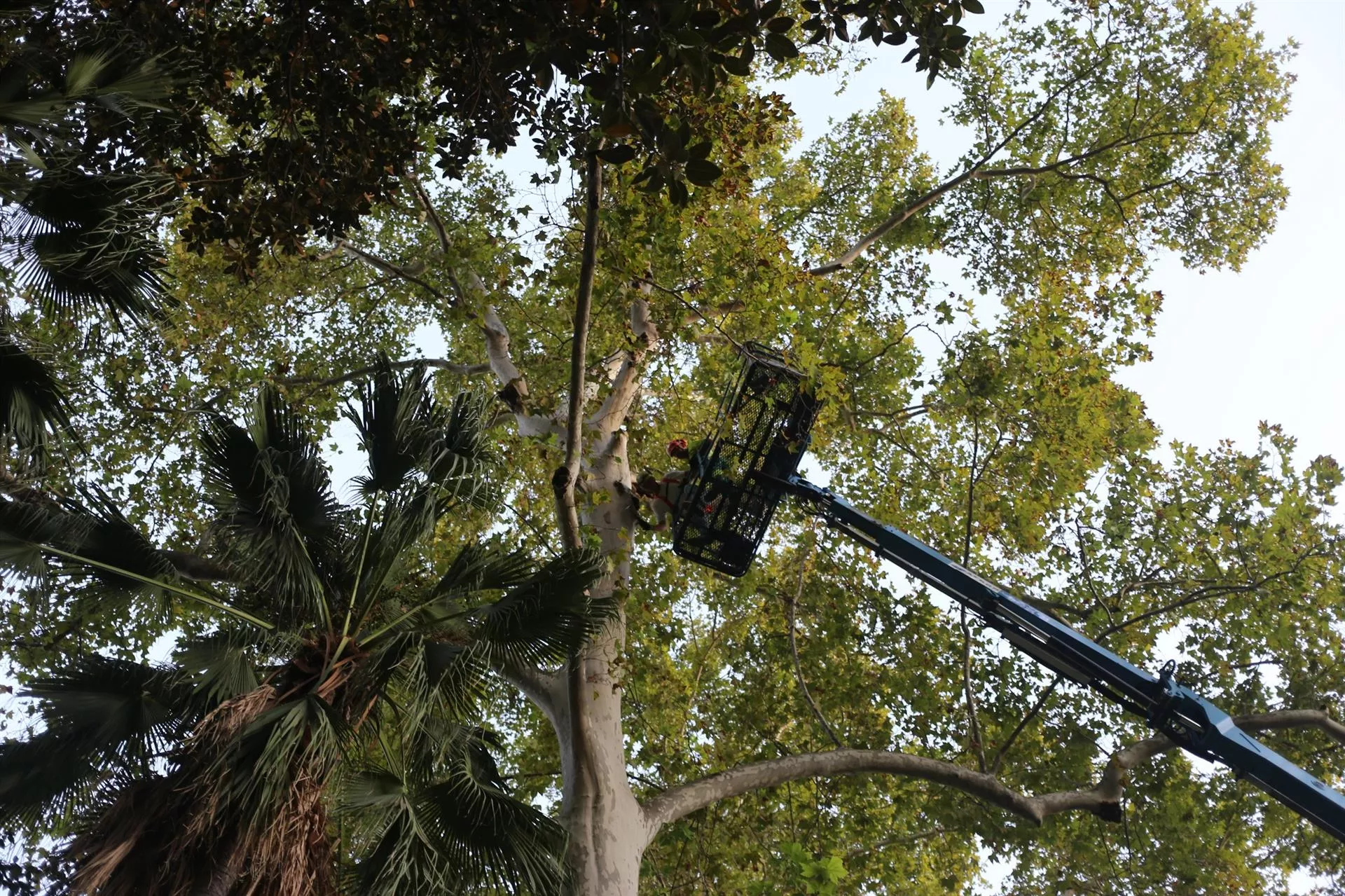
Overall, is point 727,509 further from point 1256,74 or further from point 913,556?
point 1256,74

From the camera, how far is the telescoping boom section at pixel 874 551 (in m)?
7.08

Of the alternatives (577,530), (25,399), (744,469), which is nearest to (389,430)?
(577,530)

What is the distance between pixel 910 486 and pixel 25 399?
9358 millimetres

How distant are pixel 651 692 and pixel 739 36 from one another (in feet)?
26.1

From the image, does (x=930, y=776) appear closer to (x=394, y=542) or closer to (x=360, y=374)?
(x=394, y=542)

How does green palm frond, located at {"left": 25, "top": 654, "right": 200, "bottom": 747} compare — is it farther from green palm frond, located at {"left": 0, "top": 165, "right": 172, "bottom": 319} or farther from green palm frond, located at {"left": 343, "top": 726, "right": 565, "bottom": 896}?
green palm frond, located at {"left": 0, "top": 165, "right": 172, "bottom": 319}

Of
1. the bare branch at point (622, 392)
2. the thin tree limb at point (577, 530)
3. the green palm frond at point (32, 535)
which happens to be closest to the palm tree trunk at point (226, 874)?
the green palm frond at point (32, 535)

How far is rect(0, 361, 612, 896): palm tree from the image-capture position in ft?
16.5

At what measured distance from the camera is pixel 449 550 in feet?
38.8

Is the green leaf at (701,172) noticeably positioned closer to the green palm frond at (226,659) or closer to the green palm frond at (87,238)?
the green palm frond at (87,238)

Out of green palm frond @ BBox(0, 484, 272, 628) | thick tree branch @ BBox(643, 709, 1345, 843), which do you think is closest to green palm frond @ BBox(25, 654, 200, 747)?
green palm frond @ BBox(0, 484, 272, 628)

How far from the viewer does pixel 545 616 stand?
615 cm

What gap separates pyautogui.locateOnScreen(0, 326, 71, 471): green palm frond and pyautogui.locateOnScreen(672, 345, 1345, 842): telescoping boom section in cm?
462

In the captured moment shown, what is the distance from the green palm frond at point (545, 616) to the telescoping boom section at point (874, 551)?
7.18 ft
